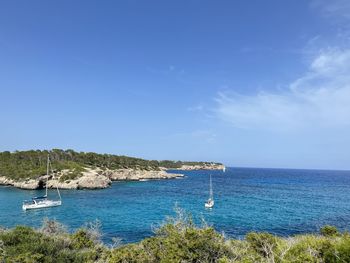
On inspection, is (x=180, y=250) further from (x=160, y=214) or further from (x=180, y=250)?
(x=160, y=214)

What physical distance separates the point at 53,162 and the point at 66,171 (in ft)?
48.9

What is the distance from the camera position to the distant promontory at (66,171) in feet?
268

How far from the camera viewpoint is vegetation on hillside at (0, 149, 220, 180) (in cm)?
8706

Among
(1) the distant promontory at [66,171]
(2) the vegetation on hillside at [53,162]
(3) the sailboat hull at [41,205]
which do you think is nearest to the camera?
(3) the sailboat hull at [41,205]

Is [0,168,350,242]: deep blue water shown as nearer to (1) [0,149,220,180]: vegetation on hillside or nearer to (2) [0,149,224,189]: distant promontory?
(2) [0,149,224,189]: distant promontory

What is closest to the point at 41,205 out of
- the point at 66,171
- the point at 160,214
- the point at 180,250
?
the point at 160,214

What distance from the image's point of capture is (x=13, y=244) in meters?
16.7

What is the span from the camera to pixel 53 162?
100375 millimetres

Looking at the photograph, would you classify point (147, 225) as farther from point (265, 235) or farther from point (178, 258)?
point (178, 258)

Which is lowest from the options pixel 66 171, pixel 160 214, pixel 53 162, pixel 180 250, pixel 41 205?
pixel 160 214

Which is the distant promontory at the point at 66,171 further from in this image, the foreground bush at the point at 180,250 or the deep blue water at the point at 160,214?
the foreground bush at the point at 180,250

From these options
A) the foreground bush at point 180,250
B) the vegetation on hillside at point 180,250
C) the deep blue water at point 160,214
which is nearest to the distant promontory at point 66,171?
the deep blue water at point 160,214

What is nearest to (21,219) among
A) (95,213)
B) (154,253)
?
(95,213)

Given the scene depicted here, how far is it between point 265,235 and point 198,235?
363 inches
